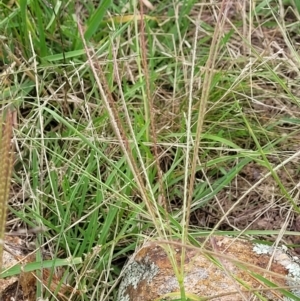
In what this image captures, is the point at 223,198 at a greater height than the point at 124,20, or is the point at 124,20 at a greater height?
the point at 124,20

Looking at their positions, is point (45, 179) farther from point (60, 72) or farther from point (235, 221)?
point (235, 221)

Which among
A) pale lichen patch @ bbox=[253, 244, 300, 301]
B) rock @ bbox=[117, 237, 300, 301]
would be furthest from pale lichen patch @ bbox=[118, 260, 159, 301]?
pale lichen patch @ bbox=[253, 244, 300, 301]

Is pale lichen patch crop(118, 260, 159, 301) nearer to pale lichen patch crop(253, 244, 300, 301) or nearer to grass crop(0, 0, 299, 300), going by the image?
grass crop(0, 0, 299, 300)

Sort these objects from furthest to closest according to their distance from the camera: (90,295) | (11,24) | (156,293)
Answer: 1. (11,24)
2. (90,295)
3. (156,293)

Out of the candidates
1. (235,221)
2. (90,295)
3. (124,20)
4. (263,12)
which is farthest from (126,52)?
(90,295)

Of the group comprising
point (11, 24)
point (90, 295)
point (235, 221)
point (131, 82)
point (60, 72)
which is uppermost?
point (11, 24)

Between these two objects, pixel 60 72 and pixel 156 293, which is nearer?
pixel 156 293

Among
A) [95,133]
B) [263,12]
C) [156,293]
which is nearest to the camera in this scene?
[156,293]

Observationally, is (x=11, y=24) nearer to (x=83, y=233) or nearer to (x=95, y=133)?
(x=95, y=133)
